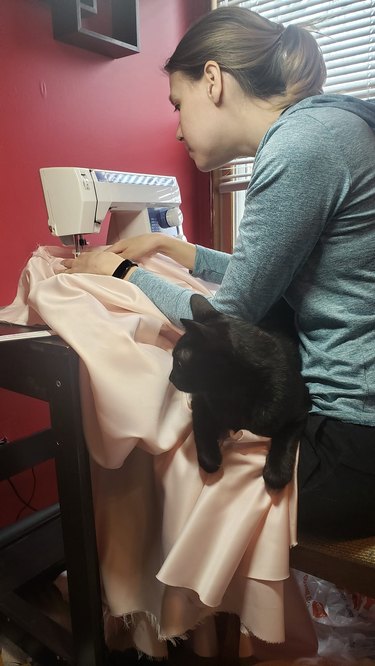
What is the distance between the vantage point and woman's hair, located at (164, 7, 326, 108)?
0.81 m

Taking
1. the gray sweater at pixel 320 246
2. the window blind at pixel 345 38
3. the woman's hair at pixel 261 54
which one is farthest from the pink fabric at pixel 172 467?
the window blind at pixel 345 38

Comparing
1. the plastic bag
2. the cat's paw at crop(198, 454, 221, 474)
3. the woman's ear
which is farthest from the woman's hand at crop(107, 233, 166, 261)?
the plastic bag

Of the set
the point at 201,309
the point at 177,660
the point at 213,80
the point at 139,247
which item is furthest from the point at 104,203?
the point at 177,660

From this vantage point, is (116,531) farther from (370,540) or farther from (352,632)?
(352,632)

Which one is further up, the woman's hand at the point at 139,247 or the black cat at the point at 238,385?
the woman's hand at the point at 139,247

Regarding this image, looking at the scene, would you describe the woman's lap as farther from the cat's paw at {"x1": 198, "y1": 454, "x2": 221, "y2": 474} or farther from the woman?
the cat's paw at {"x1": 198, "y1": 454, "x2": 221, "y2": 474}

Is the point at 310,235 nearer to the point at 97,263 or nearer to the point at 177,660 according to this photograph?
the point at 97,263

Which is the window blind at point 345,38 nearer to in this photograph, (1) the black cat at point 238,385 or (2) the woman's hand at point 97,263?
(2) the woman's hand at point 97,263

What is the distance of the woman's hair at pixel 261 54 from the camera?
0.81m

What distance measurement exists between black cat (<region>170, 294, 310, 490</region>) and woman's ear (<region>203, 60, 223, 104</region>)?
355 mm

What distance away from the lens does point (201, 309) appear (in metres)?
0.75

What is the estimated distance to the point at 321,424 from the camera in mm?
752

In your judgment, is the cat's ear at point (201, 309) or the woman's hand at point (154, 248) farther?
the woman's hand at point (154, 248)

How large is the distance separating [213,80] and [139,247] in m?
0.35
